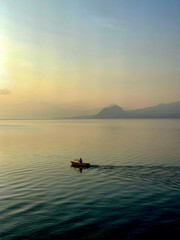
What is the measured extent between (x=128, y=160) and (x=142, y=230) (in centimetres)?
4423

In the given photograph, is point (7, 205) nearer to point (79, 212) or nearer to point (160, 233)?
point (79, 212)

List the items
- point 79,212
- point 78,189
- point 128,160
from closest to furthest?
point 79,212 → point 78,189 → point 128,160

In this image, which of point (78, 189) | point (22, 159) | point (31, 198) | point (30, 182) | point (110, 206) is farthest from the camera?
point (22, 159)

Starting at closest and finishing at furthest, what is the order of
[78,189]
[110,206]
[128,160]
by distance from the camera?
[110,206], [78,189], [128,160]

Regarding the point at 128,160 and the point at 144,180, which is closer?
the point at 144,180

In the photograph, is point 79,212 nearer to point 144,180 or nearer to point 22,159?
point 144,180

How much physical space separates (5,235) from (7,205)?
9293mm

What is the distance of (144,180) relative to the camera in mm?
48438

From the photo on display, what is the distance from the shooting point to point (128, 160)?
233ft

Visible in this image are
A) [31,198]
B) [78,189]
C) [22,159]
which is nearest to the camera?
[31,198]

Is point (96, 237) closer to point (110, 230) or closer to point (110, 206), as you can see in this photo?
point (110, 230)

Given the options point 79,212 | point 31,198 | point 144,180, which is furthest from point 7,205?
point 144,180

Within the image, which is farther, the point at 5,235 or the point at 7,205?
the point at 7,205

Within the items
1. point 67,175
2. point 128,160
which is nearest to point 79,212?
point 67,175
